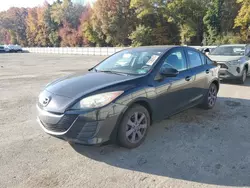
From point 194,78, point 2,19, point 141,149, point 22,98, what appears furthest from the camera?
point 2,19

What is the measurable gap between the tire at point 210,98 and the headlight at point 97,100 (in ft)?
9.07

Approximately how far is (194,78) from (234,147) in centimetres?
158

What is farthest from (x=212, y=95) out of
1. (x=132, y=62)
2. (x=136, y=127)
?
(x=136, y=127)

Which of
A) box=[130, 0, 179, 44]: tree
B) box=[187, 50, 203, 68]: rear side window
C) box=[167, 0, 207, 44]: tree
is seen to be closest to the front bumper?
box=[187, 50, 203, 68]: rear side window

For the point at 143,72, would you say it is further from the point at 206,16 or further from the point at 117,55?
the point at 206,16

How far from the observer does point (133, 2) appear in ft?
117

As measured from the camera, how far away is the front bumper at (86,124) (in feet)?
9.83

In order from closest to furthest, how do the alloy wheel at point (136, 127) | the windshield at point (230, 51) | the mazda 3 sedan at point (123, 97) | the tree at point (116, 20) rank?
the mazda 3 sedan at point (123, 97), the alloy wheel at point (136, 127), the windshield at point (230, 51), the tree at point (116, 20)

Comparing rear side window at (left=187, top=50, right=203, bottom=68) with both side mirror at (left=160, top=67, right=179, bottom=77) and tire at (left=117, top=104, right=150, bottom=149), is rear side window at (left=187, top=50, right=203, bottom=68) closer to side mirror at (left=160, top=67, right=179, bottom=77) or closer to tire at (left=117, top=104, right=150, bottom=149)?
side mirror at (left=160, top=67, right=179, bottom=77)

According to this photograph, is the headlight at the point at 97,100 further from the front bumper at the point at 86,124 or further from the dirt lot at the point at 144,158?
the dirt lot at the point at 144,158

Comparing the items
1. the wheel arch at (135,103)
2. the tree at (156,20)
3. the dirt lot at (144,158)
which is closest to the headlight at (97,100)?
the wheel arch at (135,103)

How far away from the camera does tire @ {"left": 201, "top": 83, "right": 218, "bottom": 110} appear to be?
5223 millimetres

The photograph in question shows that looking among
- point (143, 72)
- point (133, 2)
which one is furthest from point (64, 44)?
point (143, 72)

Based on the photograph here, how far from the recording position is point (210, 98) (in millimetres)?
5406
